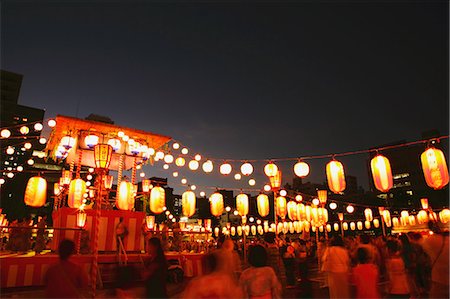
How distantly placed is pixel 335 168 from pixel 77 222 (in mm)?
12010

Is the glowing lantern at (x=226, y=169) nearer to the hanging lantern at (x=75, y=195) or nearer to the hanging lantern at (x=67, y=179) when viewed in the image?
the hanging lantern at (x=75, y=195)

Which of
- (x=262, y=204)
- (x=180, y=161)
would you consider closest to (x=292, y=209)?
(x=262, y=204)

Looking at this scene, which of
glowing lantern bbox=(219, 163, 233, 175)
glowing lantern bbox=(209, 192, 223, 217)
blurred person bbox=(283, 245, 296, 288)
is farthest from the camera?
glowing lantern bbox=(209, 192, 223, 217)

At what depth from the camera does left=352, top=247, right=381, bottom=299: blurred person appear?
5871mm

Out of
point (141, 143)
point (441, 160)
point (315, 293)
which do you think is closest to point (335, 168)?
point (441, 160)

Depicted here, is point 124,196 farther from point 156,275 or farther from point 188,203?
point 156,275

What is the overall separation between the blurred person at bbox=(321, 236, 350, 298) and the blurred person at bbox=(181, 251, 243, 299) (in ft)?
15.6

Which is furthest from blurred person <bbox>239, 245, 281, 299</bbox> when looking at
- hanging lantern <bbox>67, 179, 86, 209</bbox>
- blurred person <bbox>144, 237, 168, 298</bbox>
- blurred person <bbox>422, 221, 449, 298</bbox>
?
hanging lantern <bbox>67, 179, 86, 209</bbox>

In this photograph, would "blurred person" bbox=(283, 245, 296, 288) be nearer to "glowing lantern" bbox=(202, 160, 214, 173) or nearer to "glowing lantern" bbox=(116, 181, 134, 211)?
"glowing lantern" bbox=(202, 160, 214, 173)

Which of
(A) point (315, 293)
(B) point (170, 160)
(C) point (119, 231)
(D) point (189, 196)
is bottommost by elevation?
(A) point (315, 293)

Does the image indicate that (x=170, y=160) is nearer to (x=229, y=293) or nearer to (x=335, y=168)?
(x=335, y=168)

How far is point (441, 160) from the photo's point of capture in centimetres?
909

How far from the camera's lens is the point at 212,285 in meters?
3.87

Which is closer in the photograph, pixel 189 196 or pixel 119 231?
pixel 119 231
